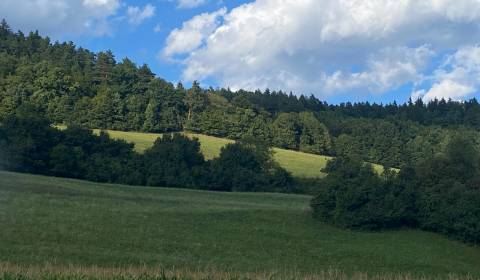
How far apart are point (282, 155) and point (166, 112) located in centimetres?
2214

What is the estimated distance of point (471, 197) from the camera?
41719mm

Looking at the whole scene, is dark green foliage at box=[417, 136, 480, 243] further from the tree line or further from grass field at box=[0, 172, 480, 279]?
the tree line

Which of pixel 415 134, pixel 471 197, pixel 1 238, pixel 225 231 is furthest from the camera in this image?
pixel 415 134

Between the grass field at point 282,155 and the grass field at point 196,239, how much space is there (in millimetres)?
38361

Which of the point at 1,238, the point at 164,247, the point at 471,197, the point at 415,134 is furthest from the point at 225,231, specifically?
the point at 415,134

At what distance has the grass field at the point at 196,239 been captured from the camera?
29.2m

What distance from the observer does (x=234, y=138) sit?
109750mm

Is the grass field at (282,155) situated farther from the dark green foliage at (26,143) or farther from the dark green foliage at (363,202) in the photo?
the dark green foliage at (363,202)

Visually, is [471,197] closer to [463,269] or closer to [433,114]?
[463,269]

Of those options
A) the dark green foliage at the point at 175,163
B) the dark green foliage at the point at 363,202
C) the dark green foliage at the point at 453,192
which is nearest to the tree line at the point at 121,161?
the dark green foliage at the point at 175,163

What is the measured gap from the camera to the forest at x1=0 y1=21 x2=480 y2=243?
43938 millimetres

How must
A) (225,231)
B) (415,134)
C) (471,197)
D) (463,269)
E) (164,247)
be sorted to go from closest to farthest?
(164,247) → (463,269) → (225,231) → (471,197) → (415,134)

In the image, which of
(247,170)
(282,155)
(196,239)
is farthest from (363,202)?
(282,155)

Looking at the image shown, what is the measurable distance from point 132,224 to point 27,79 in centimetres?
7089
